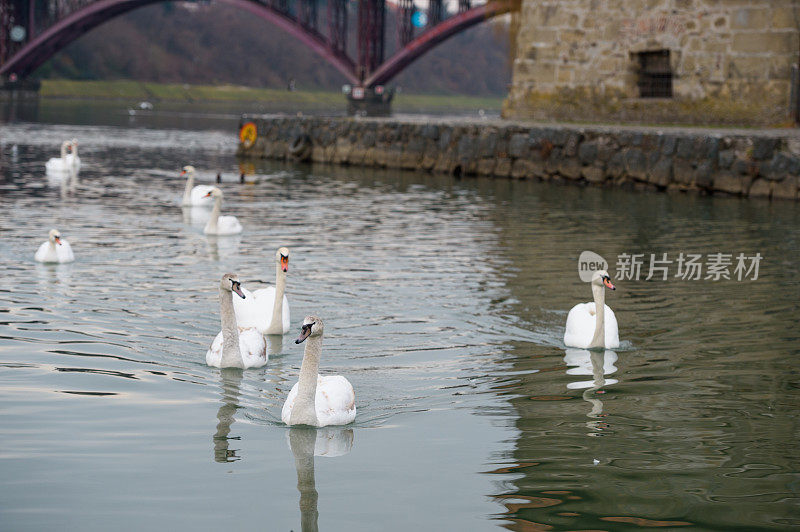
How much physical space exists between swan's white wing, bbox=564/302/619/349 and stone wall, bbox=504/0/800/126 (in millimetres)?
14734

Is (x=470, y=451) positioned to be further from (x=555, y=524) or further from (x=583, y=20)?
(x=583, y=20)

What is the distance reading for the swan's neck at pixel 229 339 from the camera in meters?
7.20

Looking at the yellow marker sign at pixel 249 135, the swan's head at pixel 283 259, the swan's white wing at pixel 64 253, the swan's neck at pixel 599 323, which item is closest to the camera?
the swan's neck at pixel 599 323

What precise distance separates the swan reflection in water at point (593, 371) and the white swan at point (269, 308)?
6.80ft

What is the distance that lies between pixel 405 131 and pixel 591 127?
5156 mm

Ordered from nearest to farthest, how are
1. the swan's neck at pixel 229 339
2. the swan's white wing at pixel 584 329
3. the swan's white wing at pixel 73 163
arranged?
the swan's neck at pixel 229 339 < the swan's white wing at pixel 584 329 < the swan's white wing at pixel 73 163

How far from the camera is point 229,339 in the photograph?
726cm

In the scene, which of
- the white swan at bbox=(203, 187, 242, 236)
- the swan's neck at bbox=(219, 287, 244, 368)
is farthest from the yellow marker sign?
the swan's neck at bbox=(219, 287, 244, 368)

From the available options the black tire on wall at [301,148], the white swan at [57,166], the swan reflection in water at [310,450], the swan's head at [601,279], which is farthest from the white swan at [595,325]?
the black tire on wall at [301,148]

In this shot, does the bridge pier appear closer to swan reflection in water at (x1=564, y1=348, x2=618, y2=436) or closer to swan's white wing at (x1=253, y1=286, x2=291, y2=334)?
swan's white wing at (x1=253, y1=286, x2=291, y2=334)

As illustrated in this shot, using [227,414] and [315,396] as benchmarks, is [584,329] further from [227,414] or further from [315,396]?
[227,414]

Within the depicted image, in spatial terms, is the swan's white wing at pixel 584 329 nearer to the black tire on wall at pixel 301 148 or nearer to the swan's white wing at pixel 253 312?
the swan's white wing at pixel 253 312

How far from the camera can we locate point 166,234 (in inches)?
551

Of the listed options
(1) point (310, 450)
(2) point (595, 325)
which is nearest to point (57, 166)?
(2) point (595, 325)
